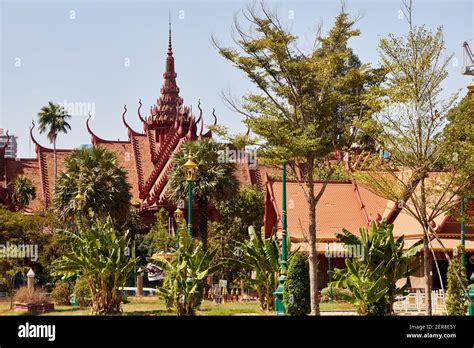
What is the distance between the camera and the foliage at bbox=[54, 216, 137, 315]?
30172 millimetres

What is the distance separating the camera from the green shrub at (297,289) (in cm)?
2878

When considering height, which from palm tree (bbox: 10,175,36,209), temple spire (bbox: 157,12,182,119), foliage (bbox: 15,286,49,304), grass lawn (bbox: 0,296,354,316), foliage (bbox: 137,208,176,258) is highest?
temple spire (bbox: 157,12,182,119)

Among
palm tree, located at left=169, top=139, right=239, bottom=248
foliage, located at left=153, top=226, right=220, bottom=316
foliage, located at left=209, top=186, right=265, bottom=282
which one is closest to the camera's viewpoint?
foliage, located at left=153, top=226, right=220, bottom=316

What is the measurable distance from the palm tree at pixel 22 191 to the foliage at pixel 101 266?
4065 cm

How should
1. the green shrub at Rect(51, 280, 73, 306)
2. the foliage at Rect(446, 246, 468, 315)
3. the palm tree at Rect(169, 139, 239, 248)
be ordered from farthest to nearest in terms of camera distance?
the palm tree at Rect(169, 139, 239, 248)
the green shrub at Rect(51, 280, 73, 306)
the foliage at Rect(446, 246, 468, 315)

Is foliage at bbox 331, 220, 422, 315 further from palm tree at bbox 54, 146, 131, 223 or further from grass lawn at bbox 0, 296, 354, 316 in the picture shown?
palm tree at bbox 54, 146, 131, 223

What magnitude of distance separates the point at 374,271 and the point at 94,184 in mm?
23495

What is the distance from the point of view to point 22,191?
7069cm

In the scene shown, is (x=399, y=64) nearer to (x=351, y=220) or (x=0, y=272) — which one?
(x=351, y=220)

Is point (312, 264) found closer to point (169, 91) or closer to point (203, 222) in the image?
point (203, 222)

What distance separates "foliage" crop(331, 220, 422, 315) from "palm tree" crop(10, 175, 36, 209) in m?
45.9

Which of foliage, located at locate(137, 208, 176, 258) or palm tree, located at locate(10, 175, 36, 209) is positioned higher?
palm tree, located at locate(10, 175, 36, 209)

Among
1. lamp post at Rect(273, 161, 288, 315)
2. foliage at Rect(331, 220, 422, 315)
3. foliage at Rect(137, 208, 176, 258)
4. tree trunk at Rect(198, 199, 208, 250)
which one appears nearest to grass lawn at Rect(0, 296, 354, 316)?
lamp post at Rect(273, 161, 288, 315)

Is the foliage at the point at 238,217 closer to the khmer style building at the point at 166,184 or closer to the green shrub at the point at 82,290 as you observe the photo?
the khmer style building at the point at 166,184
